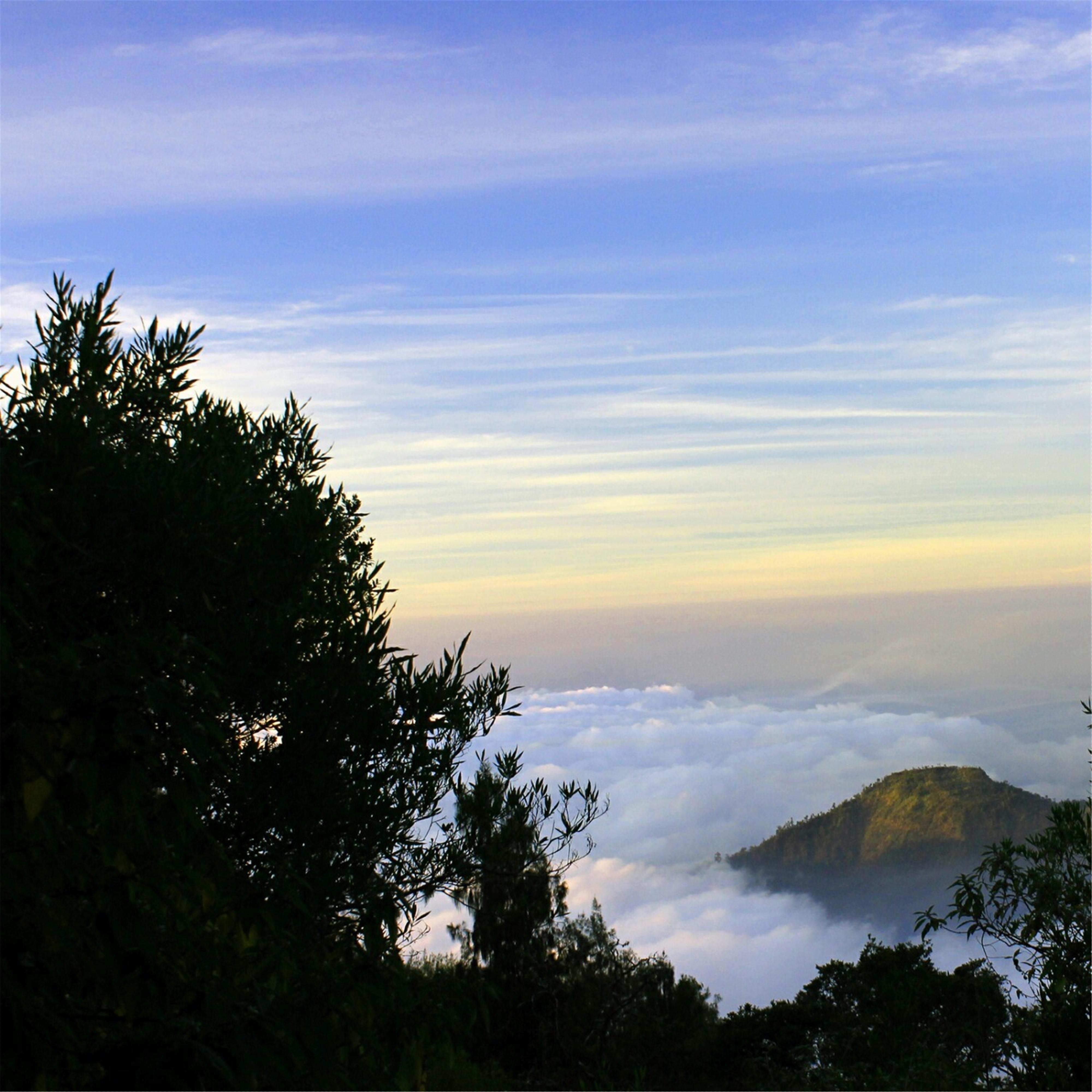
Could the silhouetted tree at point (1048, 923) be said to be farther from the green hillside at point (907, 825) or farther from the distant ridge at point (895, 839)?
the green hillside at point (907, 825)

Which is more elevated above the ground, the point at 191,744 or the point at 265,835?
the point at 191,744

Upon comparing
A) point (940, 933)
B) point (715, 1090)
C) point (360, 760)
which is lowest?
point (715, 1090)

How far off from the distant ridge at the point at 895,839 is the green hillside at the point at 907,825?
3.2 inches

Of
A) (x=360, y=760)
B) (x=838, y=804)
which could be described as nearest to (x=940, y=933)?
(x=360, y=760)

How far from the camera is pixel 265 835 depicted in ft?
31.1

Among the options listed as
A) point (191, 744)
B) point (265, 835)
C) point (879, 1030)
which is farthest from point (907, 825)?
point (191, 744)

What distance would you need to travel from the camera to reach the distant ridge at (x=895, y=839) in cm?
7862

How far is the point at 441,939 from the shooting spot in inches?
Answer: 853

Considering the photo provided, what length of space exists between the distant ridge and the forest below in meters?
59.2

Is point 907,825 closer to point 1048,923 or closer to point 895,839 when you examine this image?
point 895,839

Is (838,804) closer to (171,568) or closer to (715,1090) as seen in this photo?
(715,1090)

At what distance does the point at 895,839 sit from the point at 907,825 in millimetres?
1633

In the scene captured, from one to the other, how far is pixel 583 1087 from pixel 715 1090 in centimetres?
688

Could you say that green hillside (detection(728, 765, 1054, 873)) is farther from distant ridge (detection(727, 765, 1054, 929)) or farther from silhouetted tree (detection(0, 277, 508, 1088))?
silhouetted tree (detection(0, 277, 508, 1088))
